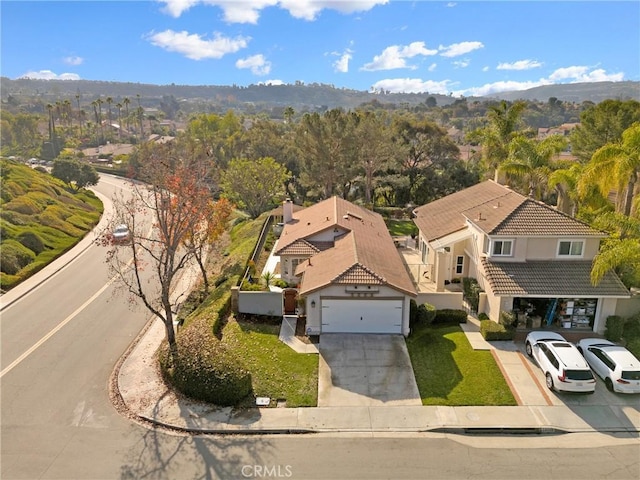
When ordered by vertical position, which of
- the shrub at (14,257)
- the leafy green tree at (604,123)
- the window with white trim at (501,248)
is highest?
the leafy green tree at (604,123)

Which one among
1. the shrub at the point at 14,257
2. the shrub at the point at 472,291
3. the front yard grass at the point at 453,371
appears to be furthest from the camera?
the shrub at the point at 14,257

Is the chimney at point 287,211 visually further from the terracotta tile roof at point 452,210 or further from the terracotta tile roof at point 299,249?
the terracotta tile roof at point 452,210

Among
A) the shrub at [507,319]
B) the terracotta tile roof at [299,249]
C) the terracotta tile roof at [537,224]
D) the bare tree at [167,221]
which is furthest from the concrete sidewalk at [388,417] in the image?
the terracotta tile roof at [299,249]

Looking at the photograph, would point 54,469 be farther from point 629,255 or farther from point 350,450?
point 629,255

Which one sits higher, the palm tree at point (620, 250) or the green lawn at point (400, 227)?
the palm tree at point (620, 250)

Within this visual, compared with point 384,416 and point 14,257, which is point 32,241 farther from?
point 384,416

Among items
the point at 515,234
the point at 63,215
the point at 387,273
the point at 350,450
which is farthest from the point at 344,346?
the point at 63,215

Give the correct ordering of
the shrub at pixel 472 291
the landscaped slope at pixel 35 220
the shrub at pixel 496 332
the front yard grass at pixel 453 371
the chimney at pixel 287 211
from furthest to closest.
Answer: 1. the landscaped slope at pixel 35 220
2. the chimney at pixel 287 211
3. the shrub at pixel 472 291
4. the shrub at pixel 496 332
5. the front yard grass at pixel 453 371

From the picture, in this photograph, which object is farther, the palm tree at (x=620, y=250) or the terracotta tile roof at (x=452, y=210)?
the terracotta tile roof at (x=452, y=210)
